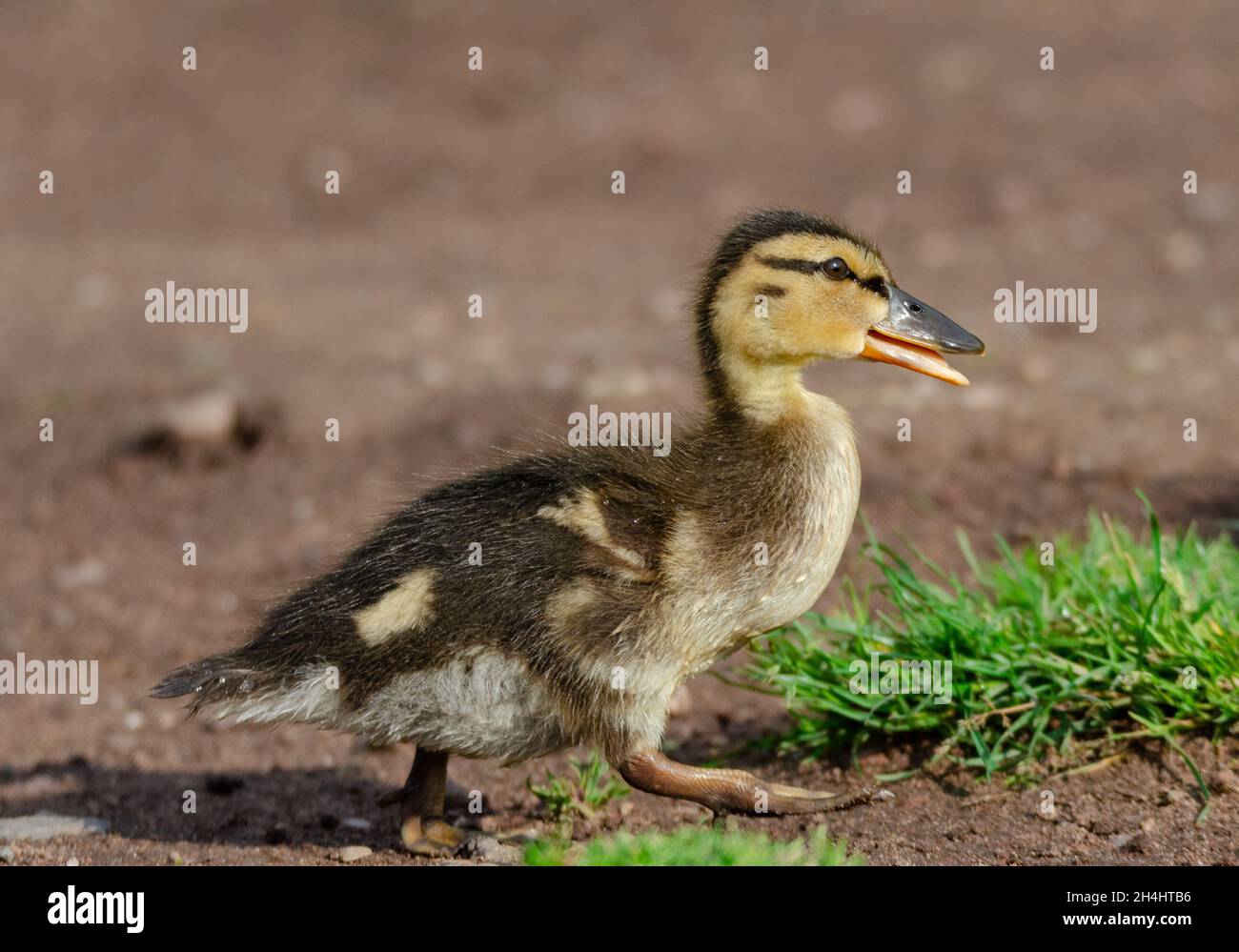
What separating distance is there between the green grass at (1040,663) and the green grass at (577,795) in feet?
1.99

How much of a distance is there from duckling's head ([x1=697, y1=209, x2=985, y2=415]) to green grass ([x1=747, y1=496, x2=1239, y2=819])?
2.65ft

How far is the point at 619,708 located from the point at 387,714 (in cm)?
63

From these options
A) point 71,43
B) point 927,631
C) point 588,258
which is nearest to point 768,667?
point 927,631

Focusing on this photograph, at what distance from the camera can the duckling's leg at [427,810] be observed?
184 inches

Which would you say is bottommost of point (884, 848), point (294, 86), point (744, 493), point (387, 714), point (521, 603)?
point (884, 848)

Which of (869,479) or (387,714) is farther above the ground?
(869,479)

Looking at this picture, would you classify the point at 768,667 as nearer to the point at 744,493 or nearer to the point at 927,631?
the point at 927,631

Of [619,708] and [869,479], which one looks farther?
[869,479]

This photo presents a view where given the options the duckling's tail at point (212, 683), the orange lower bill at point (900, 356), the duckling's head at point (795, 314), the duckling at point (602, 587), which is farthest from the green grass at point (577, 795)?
the orange lower bill at point (900, 356)

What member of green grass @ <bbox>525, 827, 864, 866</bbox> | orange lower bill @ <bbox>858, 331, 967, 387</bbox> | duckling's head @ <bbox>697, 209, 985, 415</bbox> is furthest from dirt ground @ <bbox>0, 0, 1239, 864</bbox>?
orange lower bill @ <bbox>858, 331, 967, 387</bbox>

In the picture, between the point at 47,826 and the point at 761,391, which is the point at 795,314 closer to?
the point at 761,391

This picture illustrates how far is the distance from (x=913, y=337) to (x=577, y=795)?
1738 mm

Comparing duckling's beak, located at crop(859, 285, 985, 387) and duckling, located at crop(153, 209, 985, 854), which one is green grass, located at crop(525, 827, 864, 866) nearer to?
duckling, located at crop(153, 209, 985, 854)

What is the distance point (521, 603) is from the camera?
433 centimetres
